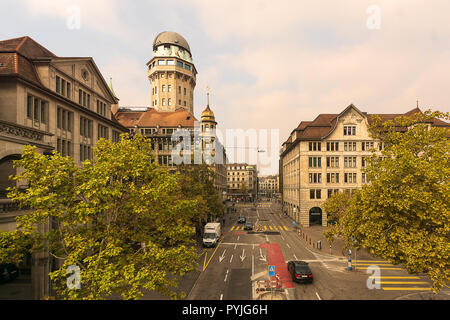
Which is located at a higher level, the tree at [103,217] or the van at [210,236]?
the tree at [103,217]

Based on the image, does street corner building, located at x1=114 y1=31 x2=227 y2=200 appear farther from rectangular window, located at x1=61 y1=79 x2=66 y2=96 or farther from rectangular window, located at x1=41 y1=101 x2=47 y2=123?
rectangular window, located at x1=41 y1=101 x2=47 y2=123

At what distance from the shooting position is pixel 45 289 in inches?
714

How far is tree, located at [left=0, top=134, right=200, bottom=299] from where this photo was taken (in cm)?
1038

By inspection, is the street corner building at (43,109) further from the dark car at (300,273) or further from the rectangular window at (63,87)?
the dark car at (300,273)

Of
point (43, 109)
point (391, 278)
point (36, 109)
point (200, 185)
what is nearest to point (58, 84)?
point (43, 109)

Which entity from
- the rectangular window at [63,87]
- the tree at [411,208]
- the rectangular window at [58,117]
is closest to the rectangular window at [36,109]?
the rectangular window at [58,117]

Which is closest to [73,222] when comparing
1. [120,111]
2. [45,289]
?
[45,289]

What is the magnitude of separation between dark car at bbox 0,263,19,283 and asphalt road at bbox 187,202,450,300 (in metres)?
16.6

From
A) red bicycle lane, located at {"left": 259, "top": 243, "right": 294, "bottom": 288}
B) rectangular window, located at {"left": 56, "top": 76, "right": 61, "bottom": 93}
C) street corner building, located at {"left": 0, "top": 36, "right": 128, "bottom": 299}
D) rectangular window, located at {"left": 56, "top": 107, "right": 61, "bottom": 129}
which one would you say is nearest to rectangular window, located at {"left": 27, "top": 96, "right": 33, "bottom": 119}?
street corner building, located at {"left": 0, "top": 36, "right": 128, "bottom": 299}

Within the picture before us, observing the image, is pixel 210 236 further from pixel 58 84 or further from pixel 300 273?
pixel 58 84

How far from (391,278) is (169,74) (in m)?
75.4

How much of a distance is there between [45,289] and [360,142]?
177 feet

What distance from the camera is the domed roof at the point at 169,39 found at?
3191 inches

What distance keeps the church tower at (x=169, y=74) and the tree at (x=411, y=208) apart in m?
70.6
